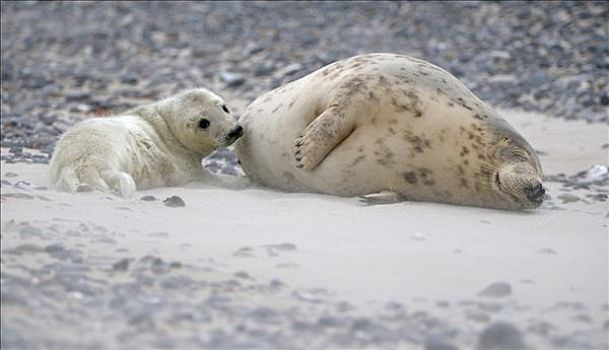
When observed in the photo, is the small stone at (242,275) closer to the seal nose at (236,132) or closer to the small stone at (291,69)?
the seal nose at (236,132)

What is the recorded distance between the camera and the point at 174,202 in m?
4.15

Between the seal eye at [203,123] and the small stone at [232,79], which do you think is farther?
the small stone at [232,79]

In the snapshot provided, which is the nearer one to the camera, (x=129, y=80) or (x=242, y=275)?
(x=242, y=275)

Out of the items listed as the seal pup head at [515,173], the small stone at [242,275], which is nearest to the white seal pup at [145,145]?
the seal pup head at [515,173]

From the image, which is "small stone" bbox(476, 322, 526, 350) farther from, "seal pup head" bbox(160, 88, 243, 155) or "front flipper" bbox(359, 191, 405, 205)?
"seal pup head" bbox(160, 88, 243, 155)

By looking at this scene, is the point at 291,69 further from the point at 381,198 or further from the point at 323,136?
the point at 381,198

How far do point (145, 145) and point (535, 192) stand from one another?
5.44ft

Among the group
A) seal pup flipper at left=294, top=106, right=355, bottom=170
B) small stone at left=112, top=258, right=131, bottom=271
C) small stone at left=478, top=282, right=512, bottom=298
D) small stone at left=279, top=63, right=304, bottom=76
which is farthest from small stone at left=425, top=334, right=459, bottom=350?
small stone at left=279, top=63, right=304, bottom=76

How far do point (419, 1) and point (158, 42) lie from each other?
9.01ft

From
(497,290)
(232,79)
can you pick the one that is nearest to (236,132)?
(497,290)

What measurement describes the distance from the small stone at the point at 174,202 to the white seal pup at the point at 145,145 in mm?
195

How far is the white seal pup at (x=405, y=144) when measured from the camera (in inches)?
178

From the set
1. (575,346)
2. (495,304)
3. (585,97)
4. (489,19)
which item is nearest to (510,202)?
(495,304)

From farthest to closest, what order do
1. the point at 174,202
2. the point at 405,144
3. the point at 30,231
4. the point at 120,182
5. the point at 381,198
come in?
the point at 405,144
the point at 381,198
the point at 120,182
the point at 174,202
the point at 30,231
